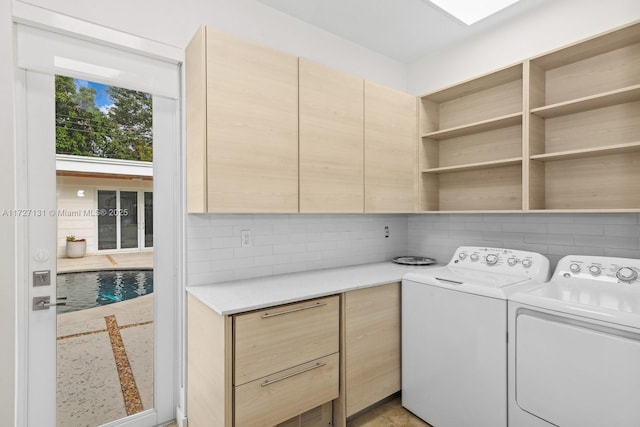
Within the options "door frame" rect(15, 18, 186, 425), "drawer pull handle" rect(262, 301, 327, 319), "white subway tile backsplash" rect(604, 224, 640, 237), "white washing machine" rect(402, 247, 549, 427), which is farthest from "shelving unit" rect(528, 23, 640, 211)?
"door frame" rect(15, 18, 186, 425)

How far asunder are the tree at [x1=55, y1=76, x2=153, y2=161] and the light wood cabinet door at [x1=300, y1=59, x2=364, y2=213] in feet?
3.25

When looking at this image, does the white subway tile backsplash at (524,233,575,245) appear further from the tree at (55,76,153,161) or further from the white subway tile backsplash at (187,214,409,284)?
the tree at (55,76,153,161)

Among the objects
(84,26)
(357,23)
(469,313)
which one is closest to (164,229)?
(84,26)

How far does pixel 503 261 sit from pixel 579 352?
85 cm

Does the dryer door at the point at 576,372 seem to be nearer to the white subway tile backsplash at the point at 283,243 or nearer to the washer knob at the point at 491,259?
the washer knob at the point at 491,259

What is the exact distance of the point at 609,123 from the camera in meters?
2.02

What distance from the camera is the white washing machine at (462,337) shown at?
5.70 feet

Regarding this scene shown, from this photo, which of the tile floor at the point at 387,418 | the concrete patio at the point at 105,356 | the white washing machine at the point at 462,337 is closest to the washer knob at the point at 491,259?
the white washing machine at the point at 462,337

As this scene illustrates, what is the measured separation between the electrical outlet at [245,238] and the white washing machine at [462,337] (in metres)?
1.15

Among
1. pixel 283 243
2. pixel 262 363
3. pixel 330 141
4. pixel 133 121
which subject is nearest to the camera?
pixel 262 363

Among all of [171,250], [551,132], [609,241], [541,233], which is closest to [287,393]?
[171,250]

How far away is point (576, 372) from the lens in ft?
4.75

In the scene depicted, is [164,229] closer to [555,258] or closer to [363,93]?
[363,93]

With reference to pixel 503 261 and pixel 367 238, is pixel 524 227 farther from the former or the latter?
pixel 367 238
